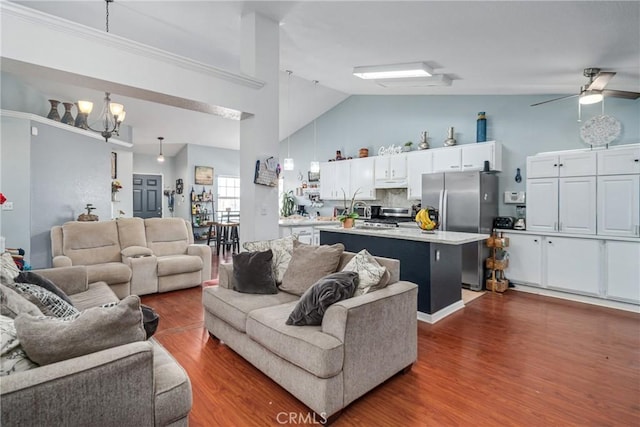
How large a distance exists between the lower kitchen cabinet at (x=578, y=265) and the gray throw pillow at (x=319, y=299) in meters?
3.65

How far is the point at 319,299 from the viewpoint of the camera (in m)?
1.98

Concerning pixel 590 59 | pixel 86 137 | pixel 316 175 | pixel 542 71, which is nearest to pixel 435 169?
pixel 542 71

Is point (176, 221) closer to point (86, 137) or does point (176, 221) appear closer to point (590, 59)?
point (86, 137)

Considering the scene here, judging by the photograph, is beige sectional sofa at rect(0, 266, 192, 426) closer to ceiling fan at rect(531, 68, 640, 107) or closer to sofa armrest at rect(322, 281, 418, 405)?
sofa armrest at rect(322, 281, 418, 405)

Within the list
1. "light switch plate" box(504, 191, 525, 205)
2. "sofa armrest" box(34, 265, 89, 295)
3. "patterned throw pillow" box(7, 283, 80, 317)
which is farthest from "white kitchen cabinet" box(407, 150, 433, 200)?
"patterned throw pillow" box(7, 283, 80, 317)

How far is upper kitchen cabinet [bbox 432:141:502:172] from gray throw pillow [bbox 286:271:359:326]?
385cm

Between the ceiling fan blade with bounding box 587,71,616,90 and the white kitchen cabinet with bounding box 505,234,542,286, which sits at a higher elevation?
the ceiling fan blade with bounding box 587,71,616,90

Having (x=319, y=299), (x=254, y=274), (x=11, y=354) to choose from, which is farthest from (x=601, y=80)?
(x=11, y=354)

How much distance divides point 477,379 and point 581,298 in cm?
292

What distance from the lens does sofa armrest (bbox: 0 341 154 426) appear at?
3.39 ft

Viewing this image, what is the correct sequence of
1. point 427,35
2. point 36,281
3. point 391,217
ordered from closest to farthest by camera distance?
point 36,281, point 427,35, point 391,217

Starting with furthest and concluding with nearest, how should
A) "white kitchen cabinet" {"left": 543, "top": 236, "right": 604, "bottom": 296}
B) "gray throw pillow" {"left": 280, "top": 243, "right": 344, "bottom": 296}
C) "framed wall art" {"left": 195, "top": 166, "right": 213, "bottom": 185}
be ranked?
"framed wall art" {"left": 195, "top": 166, "right": 213, "bottom": 185}, "white kitchen cabinet" {"left": 543, "top": 236, "right": 604, "bottom": 296}, "gray throw pillow" {"left": 280, "top": 243, "right": 344, "bottom": 296}

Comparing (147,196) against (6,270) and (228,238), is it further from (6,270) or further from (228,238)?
(6,270)

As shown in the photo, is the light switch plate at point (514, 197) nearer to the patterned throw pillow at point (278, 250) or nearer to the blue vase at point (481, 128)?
the blue vase at point (481, 128)
